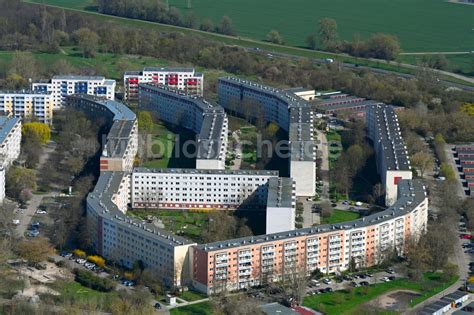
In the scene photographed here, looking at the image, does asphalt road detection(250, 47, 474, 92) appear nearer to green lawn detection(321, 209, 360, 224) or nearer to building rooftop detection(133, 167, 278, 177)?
green lawn detection(321, 209, 360, 224)

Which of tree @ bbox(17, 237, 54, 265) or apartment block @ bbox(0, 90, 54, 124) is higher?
apartment block @ bbox(0, 90, 54, 124)

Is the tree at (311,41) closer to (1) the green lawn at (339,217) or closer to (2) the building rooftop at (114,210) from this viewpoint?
(1) the green lawn at (339,217)

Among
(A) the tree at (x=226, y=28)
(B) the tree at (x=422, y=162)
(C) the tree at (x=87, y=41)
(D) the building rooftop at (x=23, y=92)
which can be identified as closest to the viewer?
(B) the tree at (x=422, y=162)

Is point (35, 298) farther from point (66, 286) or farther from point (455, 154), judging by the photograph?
point (455, 154)

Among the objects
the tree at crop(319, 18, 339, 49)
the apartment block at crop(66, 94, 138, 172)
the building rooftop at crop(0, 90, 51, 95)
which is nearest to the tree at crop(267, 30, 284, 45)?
the tree at crop(319, 18, 339, 49)

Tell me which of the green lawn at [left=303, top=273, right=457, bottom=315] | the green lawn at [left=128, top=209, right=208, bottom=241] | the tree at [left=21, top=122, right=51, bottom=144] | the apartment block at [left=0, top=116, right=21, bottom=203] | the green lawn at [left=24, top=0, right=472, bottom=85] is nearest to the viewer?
the green lawn at [left=303, top=273, right=457, bottom=315]

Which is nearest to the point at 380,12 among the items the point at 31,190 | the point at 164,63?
the point at 164,63

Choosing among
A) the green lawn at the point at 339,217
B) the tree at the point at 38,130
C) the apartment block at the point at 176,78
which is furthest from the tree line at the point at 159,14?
the green lawn at the point at 339,217

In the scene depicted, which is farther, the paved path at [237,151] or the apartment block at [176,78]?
the apartment block at [176,78]
